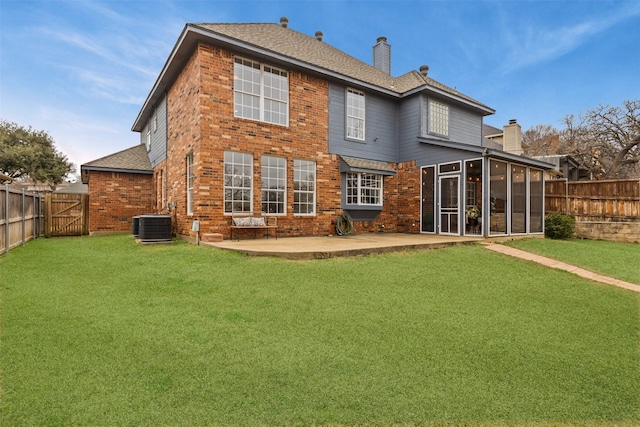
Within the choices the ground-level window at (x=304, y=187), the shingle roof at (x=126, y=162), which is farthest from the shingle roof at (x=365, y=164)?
the shingle roof at (x=126, y=162)

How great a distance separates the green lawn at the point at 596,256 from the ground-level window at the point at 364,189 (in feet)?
16.4

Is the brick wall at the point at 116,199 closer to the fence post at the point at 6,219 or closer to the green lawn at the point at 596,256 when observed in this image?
the fence post at the point at 6,219

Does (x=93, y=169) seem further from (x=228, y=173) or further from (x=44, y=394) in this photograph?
(x=44, y=394)

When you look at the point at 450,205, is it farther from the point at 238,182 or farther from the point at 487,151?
the point at 238,182

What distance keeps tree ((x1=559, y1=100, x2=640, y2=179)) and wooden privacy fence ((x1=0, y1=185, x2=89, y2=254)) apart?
3074 centimetres

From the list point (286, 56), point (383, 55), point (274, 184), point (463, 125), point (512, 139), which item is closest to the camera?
point (286, 56)

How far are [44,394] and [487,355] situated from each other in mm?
3626

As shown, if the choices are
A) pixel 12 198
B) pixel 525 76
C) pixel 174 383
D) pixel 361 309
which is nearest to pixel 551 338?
pixel 361 309

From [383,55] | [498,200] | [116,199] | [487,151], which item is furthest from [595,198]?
[116,199]

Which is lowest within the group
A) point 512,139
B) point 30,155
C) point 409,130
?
point 409,130

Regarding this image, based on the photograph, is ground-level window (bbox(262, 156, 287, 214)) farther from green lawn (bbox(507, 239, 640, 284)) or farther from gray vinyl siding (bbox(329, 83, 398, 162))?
green lawn (bbox(507, 239, 640, 284))

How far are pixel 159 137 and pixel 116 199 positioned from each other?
129 inches

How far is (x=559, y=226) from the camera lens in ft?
40.4

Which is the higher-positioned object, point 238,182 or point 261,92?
point 261,92
